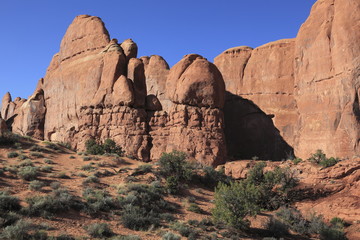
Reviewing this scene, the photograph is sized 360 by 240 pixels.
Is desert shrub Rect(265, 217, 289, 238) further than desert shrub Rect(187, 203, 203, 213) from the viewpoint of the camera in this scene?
No

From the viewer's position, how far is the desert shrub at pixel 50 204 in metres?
13.7

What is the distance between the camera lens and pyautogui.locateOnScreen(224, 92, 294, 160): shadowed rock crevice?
3800cm

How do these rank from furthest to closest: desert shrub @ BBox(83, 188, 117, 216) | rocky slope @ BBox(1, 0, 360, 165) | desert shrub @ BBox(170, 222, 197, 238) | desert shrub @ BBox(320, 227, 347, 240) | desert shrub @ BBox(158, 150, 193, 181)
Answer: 1. rocky slope @ BBox(1, 0, 360, 165)
2. desert shrub @ BBox(158, 150, 193, 181)
3. desert shrub @ BBox(320, 227, 347, 240)
4. desert shrub @ BBox(83, 188, 117, 216)
5. desert shrub @ BBox(170, 222, 197, 238)

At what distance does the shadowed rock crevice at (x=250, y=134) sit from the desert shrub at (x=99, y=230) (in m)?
25.6

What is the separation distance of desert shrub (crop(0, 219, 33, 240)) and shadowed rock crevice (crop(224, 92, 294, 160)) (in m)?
28.2

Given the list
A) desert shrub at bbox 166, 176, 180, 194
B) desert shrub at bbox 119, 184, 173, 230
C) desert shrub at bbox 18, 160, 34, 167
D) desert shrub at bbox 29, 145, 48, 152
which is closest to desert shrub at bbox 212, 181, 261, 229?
desert shrub at bbox 119, 184, 173, 230

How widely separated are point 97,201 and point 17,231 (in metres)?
5.19

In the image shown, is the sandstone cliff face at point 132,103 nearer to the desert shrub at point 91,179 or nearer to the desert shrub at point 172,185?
the desert shrub at point 172,185

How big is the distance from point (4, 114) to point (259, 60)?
47266 millimetres

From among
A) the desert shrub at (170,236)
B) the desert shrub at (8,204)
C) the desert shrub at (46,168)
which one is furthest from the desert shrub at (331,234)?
the desert shrub at (46,168)

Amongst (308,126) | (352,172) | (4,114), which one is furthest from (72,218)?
(4,114)

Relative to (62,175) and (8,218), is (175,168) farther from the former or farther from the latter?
(8,218)

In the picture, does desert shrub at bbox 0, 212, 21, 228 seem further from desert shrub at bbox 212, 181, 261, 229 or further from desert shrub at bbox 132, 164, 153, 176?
desert shrub at bbox 132, 164, 153, 176

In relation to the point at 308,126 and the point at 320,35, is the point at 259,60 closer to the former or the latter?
the point at 320,35
